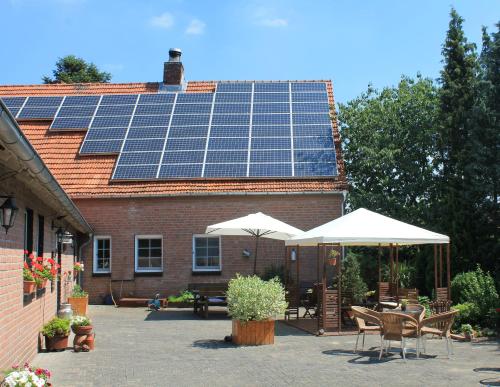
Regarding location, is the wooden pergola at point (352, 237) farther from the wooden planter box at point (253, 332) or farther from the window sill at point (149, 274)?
the window sill at point (149, 274)

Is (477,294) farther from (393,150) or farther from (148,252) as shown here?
(148,252)

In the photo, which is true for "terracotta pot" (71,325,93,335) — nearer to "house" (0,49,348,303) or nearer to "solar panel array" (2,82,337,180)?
"house" (0,49,348,303)

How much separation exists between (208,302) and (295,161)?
6.81 metres

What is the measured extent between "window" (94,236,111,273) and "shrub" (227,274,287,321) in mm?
10279

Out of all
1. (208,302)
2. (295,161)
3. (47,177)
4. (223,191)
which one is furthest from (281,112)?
(47,177)

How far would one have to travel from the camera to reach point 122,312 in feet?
61.6

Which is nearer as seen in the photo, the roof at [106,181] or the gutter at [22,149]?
the gutter at [22,149]

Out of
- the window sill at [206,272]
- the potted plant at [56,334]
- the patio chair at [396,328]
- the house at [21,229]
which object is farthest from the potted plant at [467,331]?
Result: the window sill at [206,272]

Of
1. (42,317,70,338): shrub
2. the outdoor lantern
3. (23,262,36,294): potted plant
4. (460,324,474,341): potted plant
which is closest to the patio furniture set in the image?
(460,324,474,341): potted plant

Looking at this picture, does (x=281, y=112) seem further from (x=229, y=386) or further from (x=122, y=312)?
(x=229, y=386)

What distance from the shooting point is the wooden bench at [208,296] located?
17.0 m

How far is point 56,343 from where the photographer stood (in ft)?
37.2

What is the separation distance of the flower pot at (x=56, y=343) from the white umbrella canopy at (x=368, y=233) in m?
5.46

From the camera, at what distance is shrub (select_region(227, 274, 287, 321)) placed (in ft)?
39.5
